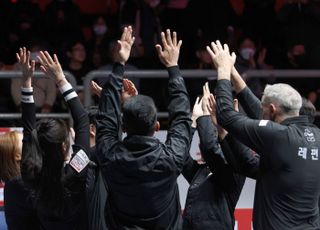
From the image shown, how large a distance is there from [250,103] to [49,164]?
1.52m

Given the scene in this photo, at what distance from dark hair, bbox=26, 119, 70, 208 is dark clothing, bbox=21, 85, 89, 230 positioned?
0.01 m

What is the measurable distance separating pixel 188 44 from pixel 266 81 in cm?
201

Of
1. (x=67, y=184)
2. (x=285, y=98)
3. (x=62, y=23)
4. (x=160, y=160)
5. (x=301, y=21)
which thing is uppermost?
(x=301, y=21)

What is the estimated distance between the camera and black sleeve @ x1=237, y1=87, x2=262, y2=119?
19.3 ft

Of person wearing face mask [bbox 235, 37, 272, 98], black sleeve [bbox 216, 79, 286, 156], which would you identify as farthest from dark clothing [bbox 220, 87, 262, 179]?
person wearing face mask [bbox 235, 37, 272, 98]

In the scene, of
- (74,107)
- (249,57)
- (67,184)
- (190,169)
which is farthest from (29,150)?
(249,57)

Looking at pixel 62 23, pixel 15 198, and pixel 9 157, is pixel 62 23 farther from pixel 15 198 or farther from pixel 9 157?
pixel 15 198

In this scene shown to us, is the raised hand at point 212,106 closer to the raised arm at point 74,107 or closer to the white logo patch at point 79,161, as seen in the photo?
the raised arm at point 74,107

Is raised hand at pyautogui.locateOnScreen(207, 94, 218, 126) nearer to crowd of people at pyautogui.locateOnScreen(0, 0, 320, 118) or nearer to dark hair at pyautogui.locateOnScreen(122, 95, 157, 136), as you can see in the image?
dark hair at pyautogui.locateOnScreen(122, 95, 157, 136)

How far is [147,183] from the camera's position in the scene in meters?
5.00

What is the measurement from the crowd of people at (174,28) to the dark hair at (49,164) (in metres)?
4.86

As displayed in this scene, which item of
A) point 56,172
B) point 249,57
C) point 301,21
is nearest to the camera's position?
point 56,172

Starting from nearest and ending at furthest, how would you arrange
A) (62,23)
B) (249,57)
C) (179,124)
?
1. (179,124)
2. (249,57)
3. (62,23)

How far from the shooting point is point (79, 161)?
17.5 feet
